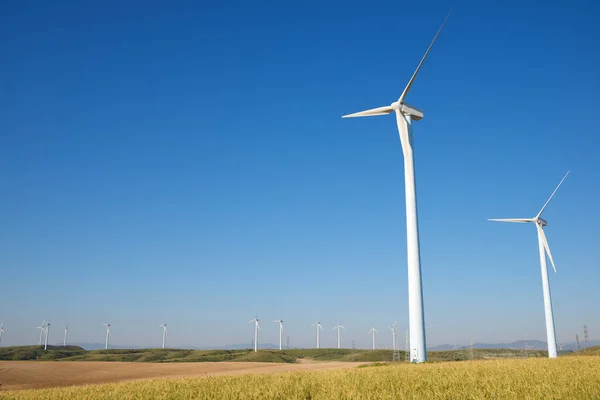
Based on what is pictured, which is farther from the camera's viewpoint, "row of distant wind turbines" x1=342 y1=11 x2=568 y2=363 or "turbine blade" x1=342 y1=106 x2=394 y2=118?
"turbine blade" x1=342 y1=106 x2=394 y2=118

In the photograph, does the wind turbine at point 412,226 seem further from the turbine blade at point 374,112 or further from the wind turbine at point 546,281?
the wind turbine at point 546,281

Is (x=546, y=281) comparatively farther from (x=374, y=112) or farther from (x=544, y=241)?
(x=374, y=112)

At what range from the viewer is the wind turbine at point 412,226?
4078 centimetres

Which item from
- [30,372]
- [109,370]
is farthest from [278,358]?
[30,372]

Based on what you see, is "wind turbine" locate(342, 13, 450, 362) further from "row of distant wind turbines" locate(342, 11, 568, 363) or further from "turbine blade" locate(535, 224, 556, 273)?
"turbine blade" locate(535, 224, 556, 273)

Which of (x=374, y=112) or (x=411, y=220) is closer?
(x=411, y=220)

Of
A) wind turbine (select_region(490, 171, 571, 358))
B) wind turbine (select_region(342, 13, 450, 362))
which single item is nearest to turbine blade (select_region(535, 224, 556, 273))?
wind turbine (select_region(490, 171, 571, 358))

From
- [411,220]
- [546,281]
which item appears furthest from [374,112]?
[546,281]

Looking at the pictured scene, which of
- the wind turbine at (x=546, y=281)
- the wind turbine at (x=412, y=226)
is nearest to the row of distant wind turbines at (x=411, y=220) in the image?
the wind turbine at (x=412, y=226)

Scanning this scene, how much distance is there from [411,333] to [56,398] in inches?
1181

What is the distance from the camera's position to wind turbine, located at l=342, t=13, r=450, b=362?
4078 centimetres

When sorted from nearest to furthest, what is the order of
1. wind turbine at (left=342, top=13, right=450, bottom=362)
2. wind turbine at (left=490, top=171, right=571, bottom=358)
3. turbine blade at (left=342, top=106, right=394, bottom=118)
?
wind turbine at (left=342, top=13, right=450, bottom=362) < turbine blade at (left=342, top=106, right=394, bottom=118) < wind turbine at (left=490, top=171, right=571, bottom=358)

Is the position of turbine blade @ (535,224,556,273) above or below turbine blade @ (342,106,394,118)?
below

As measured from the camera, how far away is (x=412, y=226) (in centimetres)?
4397
